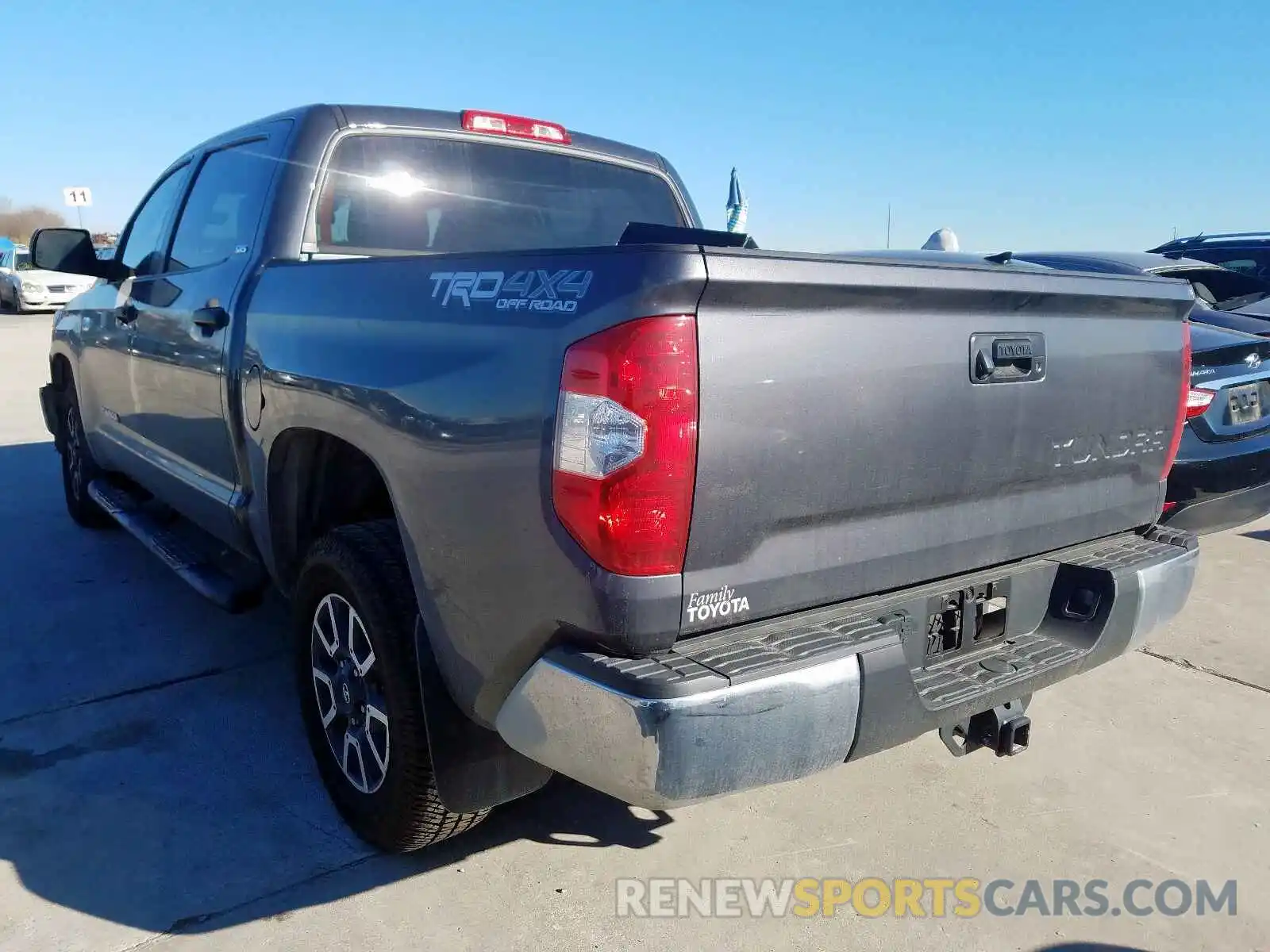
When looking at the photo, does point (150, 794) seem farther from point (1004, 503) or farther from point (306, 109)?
point (1004, 503)

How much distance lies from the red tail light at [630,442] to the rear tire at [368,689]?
785 mm

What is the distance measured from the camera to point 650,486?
1.84m

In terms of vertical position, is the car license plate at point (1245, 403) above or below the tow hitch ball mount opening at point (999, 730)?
above

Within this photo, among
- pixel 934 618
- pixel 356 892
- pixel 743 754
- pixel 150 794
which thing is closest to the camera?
pixel 743 754

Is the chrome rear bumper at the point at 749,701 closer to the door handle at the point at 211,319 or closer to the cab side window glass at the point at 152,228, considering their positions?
the door handle at the point at 211,319

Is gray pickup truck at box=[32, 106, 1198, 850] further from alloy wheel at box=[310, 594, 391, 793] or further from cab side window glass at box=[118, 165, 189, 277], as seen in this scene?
cab side window glass at box=[118, 165, 189, 277]

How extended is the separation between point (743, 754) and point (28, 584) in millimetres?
4392

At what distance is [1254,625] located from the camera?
4559mm

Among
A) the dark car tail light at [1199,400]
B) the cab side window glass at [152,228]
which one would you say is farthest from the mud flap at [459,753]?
the dark car tail light at [1199,400]

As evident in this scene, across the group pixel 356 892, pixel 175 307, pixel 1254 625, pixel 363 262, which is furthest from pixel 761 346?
pixel 1254 625

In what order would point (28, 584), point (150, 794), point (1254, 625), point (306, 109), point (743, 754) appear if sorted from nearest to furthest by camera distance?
point (743, 754) < point (150, 794) < point (306, 109) < point (1254, 625) < point (28, 584)

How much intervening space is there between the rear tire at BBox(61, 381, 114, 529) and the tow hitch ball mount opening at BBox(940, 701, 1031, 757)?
4.98m

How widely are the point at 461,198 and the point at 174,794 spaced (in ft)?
7.21

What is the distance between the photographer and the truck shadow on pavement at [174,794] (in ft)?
8.31
